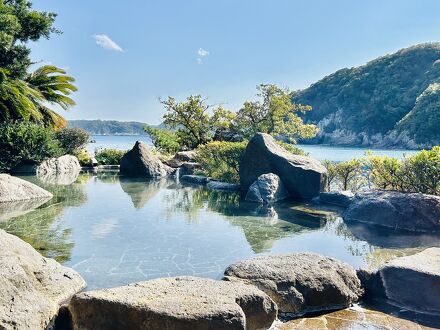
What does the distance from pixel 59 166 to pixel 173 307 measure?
19.3m

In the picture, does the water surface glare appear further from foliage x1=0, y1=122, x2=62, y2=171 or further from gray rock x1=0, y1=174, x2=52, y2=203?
foliage x1=0, y1=122, x2=62, y2=171

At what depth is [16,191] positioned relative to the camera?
40.1 ft

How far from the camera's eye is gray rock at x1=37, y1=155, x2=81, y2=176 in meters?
20.4

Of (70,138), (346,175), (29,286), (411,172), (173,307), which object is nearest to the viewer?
(173,307)

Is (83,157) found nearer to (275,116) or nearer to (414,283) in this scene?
(275,116)

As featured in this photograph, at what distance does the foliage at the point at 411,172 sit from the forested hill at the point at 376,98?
150 ft

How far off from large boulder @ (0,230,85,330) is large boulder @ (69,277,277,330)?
368 millimetres

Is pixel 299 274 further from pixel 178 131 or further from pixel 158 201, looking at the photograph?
pixel 178 131

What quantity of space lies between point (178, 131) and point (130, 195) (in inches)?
643

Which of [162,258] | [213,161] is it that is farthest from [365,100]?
[162,258]

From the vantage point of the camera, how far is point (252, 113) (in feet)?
82.9

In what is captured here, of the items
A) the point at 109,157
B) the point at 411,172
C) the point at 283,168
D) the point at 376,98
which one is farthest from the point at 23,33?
the point at 376,98

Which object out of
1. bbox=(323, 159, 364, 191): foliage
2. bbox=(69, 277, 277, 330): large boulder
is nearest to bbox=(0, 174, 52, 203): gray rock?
bbox=(69, 277, 277, 330): large boulder

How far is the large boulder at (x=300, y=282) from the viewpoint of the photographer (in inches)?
201
